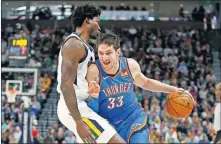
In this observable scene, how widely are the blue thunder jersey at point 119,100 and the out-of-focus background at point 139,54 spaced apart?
1063 centimetres

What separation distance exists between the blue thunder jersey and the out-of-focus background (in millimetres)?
10626

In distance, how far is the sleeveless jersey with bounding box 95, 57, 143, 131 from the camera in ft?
19.8

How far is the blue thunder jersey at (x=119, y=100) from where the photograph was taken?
6.02 m

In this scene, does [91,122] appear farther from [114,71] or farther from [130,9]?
[130,9]

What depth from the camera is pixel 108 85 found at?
19.8 ft

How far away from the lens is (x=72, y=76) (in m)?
5.17

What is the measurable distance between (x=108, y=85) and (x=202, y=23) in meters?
20.9

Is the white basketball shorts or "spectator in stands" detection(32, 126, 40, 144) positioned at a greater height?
the white basketball shorts

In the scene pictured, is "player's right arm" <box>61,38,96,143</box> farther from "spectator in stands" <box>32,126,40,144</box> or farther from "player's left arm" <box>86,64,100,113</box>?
"spectator in stands" <box>32,126,40,144</box>

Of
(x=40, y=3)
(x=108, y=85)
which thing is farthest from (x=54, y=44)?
(x=108, y=85)

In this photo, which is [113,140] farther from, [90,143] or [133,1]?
[133,1]

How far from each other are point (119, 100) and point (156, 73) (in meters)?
15.3

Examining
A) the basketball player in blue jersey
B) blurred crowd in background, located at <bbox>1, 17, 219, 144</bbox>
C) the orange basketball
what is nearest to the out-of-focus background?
blurred crowd in background, located at <bbox>1, 17, 219, 144</bbox>

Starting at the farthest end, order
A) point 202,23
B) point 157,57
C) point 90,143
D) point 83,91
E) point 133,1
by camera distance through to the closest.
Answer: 1. point 133,1
2. point 202,23
3. point 157,57
4. point 83,91
5. point 90,143
